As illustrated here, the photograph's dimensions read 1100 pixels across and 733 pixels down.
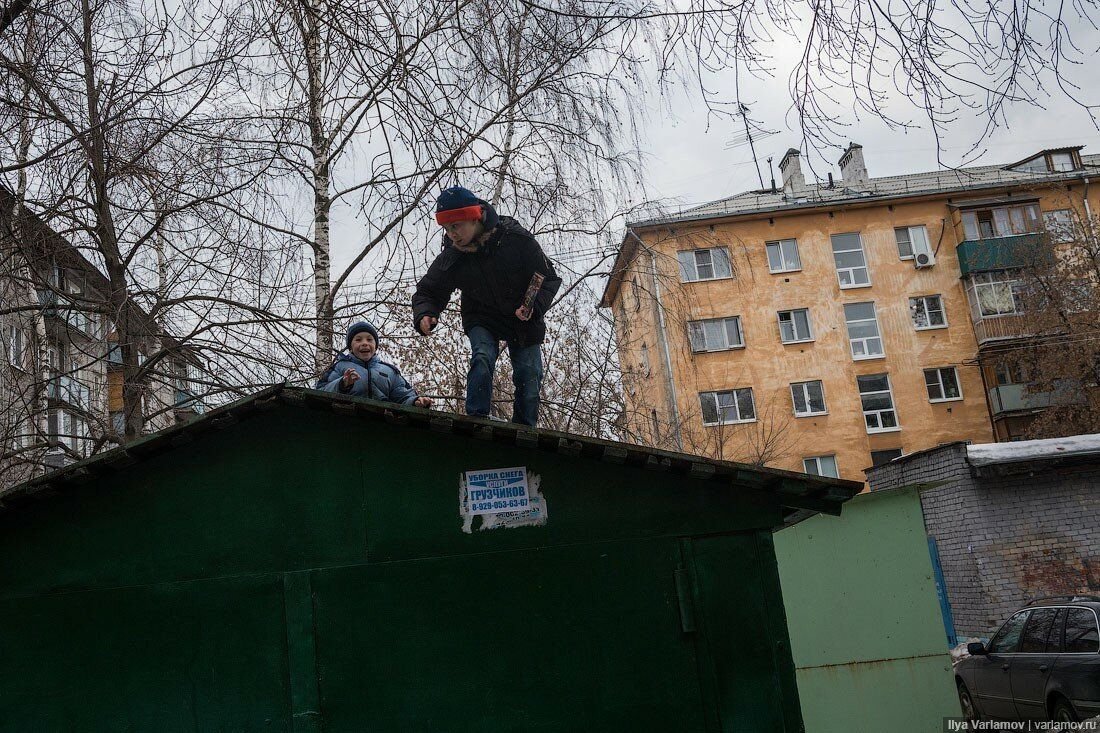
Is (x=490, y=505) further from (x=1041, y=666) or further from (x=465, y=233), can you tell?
Result: (x=1041, y=666)

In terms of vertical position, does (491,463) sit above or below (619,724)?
above

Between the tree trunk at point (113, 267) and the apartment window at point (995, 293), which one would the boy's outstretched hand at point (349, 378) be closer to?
the tree trunk at point (113, 267)

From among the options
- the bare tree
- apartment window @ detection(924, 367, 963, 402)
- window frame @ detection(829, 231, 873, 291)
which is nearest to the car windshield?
the bare tree

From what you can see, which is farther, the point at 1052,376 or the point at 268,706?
the point at 1052,376

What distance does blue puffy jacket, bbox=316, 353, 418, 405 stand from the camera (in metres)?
6.18

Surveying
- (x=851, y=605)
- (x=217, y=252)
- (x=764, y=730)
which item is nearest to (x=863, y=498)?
(x=851, y=605)

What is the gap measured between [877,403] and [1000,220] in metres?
9.24

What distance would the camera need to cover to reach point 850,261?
36281mm

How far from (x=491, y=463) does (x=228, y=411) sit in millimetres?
1534

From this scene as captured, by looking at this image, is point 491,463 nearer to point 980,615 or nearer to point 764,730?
point 764,730

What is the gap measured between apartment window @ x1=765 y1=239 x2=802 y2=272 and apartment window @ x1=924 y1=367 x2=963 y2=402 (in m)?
6.52

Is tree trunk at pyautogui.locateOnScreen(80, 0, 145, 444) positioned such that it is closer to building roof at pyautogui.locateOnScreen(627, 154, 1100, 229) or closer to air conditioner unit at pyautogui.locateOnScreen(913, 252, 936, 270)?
building roof at pyautogui.locateOnScreen(627, 154, 1100, 229)

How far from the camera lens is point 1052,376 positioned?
2908 cm

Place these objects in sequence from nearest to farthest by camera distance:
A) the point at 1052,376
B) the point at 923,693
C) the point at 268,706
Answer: the point at 268,706 → the point at 923,693 → the point at 1052,376
